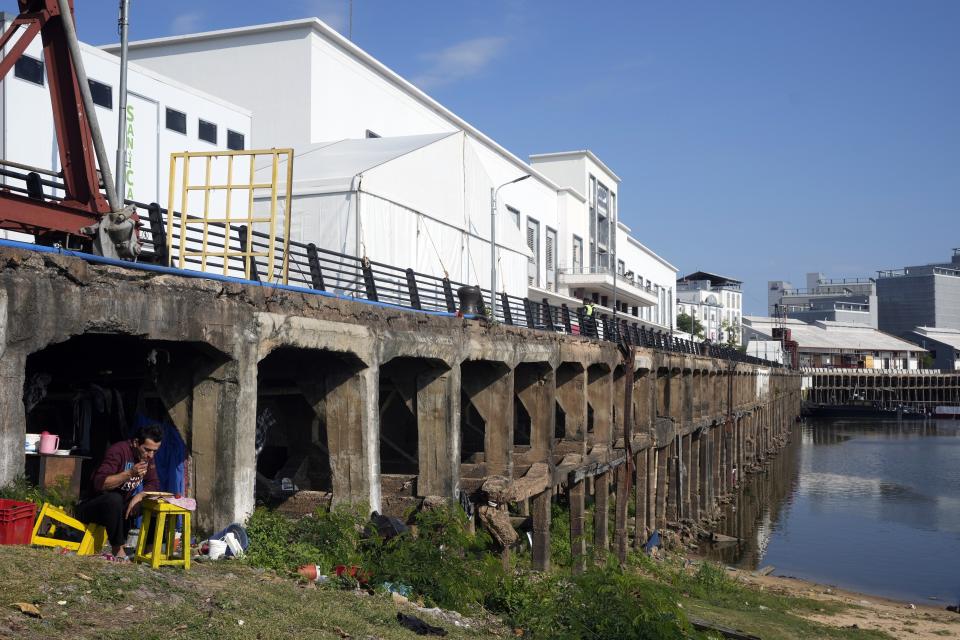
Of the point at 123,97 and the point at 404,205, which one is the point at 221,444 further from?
the point at 404,205

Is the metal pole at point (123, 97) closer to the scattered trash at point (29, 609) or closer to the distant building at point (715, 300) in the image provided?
the scattered trash at point (29, 609)

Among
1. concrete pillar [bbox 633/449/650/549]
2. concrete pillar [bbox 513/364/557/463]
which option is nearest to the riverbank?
concrete pillar [bbox 513/364/557/463]

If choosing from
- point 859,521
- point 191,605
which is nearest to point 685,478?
point 859,521

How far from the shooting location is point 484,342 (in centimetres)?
1716

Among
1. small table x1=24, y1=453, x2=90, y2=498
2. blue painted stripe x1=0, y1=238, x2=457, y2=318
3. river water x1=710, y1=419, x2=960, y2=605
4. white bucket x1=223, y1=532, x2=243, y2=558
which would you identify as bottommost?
river water x1=710, y1=419, x2=960, y2=605

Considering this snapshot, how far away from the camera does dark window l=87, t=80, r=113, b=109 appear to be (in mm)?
23312

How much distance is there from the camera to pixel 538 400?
2108cm

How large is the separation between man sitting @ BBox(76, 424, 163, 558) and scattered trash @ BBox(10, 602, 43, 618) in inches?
81.2

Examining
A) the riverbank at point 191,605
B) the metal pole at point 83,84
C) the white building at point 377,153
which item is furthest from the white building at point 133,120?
the riverbank at point 191,605

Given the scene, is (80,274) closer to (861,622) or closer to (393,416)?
(393,416)

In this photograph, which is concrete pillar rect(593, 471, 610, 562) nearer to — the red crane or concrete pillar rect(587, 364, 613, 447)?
concrete pillar rect(587, 364, 613, 447)

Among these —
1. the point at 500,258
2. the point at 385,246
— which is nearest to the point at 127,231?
the point at 385,246

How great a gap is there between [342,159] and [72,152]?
15680 mm

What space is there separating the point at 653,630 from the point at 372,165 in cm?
1799
